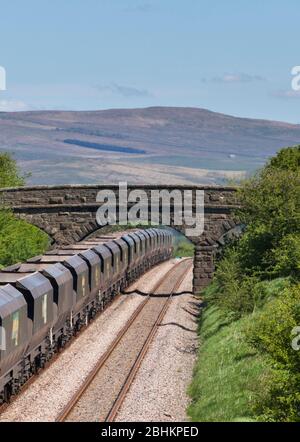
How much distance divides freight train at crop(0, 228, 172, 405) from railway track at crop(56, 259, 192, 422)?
6.83 feet

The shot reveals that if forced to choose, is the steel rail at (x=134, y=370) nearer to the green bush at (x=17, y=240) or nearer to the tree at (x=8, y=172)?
the green bush at (x=17, y=240)

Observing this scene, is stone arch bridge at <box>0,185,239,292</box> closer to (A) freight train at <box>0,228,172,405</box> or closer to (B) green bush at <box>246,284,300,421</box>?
(A) freight train at <box>0,228,172,405</box>

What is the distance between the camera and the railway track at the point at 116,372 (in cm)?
2798

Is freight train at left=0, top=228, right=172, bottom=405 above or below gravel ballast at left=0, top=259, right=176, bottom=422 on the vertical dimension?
above

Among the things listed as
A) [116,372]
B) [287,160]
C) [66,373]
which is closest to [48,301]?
[66,373]

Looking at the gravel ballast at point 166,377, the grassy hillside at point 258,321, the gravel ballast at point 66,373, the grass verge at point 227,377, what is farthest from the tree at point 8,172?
the grass verge at point 227,377

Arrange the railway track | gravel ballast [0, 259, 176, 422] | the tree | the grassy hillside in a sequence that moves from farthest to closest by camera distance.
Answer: the tree → the railway track → gravel ballast [0, 259, 176, 422] → the grassy hillside

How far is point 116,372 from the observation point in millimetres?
34625

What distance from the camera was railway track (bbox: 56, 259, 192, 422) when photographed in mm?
27984

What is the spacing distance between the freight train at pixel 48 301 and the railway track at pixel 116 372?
2082 millimetres

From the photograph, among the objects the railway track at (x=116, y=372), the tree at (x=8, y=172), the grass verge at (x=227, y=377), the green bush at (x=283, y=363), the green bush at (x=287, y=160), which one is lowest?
the railway track at (x=116, y=372)

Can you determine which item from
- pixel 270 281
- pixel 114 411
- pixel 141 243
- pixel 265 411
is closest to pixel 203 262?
pixel 141 243

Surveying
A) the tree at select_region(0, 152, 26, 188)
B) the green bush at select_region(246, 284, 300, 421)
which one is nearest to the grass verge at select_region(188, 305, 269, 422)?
the green bush at select_region(246, 284, 300, 421)

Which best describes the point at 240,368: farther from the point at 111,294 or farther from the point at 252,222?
the point at 111,294
